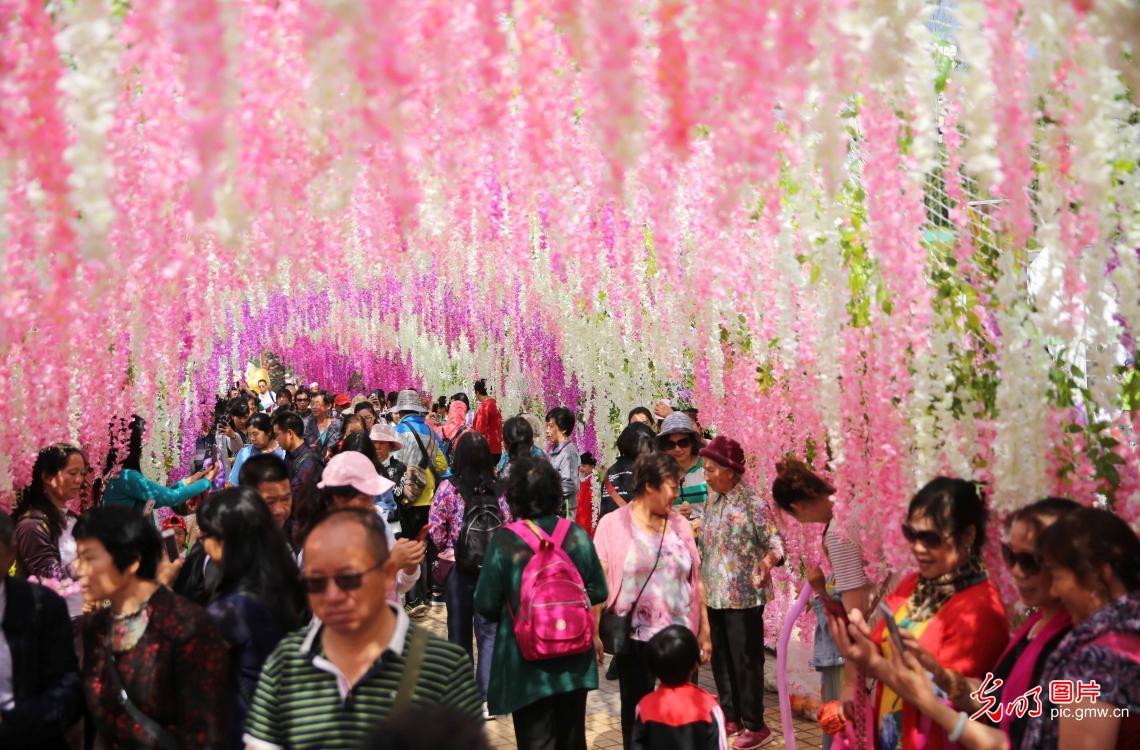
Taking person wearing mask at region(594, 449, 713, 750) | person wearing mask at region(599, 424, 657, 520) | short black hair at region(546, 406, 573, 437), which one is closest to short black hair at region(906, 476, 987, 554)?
person wearing mask at region(594, 449, 713, 750)

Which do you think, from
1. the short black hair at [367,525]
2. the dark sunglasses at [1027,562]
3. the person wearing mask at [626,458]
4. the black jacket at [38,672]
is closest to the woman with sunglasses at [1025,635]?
the dark sunglasses at [1027,562]

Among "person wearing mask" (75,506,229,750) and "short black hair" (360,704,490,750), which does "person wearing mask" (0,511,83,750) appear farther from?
"short black hair" (360,704,490,750)

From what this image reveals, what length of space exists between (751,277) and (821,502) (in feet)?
6.60

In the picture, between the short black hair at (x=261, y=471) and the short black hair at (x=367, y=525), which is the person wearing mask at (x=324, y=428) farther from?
the short black hair at (x=367, y=525)

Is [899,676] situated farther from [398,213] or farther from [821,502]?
[398,213]

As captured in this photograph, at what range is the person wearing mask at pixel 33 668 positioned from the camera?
8.39ft

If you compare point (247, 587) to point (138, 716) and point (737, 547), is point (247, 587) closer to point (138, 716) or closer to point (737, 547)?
point (138, 716)

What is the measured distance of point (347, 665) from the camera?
205 cm

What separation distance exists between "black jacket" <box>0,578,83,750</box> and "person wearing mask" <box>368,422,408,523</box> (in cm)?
390

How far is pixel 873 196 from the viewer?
3451 millimetres

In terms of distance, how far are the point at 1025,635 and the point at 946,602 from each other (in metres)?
0.26

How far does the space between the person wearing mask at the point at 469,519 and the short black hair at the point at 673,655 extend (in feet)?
5.76

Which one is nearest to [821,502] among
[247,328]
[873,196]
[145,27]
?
[873,196]

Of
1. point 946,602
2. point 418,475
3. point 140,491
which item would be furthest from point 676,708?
point 418,475
